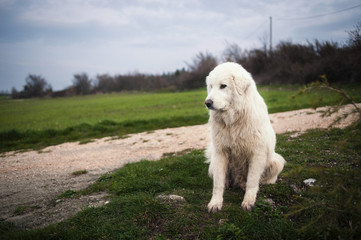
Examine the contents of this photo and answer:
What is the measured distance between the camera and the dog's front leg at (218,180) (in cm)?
384

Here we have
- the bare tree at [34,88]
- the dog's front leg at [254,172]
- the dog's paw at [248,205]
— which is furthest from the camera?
the bare tree at [34,88]

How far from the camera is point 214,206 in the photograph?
150 inches

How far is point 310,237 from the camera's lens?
2.97 metres

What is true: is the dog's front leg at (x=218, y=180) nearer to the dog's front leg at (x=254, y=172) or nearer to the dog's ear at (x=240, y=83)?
the dog's front leg at (x=254, y=172)

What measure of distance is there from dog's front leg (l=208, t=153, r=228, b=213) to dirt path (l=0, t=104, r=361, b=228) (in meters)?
2.09

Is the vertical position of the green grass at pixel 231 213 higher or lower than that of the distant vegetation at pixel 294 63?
lower

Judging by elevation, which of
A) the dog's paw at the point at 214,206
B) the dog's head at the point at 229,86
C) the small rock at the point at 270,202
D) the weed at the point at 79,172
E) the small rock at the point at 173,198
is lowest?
the weed at the point at 79,172

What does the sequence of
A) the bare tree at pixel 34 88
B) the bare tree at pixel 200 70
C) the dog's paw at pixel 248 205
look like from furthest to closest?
the bare tree at pixel 34 88 < the bare tree at pixel 200 70 < the dog's paw at pixel 248 205

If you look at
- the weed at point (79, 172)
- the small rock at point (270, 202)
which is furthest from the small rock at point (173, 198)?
the weed at point (79, 172)

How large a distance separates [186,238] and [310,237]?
162cm

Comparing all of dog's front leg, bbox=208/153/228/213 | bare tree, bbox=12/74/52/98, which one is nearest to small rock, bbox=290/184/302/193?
dog's front leg, bbox=208/153/228/213

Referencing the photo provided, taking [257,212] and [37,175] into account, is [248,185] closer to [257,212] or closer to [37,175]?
[257,212]

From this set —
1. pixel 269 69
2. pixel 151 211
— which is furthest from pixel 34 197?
pixel 269 69

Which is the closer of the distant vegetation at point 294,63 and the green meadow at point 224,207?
the green meadow at point 224,207
